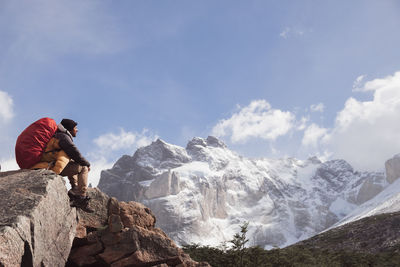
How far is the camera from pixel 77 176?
42.1ft

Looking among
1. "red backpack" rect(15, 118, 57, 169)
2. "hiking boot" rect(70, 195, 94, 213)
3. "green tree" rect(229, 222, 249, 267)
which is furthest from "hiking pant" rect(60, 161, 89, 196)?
"green tree" rect(229, 222, 249, 267)

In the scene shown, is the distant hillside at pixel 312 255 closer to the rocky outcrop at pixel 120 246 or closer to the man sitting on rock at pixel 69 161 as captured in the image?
the rocky outcrop at pixel 120 246

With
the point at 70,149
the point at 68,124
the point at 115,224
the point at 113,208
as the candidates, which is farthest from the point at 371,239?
the point at 70,149

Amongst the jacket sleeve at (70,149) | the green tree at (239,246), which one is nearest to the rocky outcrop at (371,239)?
the green tree at (239,246)

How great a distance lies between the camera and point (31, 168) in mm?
12258

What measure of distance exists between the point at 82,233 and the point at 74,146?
333 centimetres

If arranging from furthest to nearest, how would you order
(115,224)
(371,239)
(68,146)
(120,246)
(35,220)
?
(371,239), (115,224), (120,246), (68,146), (35,220)

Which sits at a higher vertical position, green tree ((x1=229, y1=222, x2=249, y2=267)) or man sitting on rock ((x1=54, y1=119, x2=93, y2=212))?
man sitting on rock ((x1=54, y1=119, x2=93, y2=212))

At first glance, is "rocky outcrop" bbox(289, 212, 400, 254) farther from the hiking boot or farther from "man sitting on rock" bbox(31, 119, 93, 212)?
"man sitting on rock" bbox(31, 119, 93, 212)

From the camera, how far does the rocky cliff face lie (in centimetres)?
922

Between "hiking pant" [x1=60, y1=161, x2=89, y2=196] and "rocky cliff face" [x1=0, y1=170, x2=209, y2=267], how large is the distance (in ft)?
2.83

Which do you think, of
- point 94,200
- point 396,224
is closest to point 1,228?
point 94,200

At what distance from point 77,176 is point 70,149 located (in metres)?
1.24

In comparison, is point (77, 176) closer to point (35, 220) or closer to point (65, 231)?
point (65, 231)
